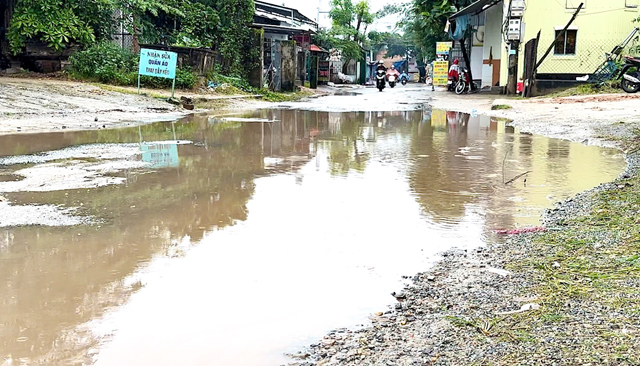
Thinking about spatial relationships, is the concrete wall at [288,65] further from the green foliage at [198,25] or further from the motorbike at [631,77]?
the motorbike at [631,77]

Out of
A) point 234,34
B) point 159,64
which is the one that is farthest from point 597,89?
point 159,64

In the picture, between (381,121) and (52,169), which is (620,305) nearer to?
(52,169)

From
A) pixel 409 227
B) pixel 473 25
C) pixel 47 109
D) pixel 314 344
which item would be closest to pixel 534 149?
pixel 409 227

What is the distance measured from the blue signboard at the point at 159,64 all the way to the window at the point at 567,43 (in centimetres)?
1188

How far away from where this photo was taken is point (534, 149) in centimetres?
738

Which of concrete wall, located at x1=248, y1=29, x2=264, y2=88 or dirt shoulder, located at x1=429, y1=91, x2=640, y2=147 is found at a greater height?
concrete wall, located at x1=248, y1=29, x2=264, y2=88

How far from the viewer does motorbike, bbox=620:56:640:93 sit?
15.5m

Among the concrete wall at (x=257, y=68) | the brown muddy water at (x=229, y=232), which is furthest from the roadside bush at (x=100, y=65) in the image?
the brown muddy water at (x=229, y=232)

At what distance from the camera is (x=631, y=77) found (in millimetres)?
15477

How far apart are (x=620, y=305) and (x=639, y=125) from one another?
7411 mm

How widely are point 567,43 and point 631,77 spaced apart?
404 cm

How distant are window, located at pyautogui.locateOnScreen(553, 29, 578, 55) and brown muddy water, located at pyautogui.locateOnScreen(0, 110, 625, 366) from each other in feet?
41.6

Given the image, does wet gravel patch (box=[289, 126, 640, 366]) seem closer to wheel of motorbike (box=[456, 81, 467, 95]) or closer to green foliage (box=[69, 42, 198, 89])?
green foliage (box=[69, 42, 198, 89])

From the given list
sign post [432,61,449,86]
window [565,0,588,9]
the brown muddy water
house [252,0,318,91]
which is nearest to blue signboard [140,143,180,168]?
the brown muddy water
